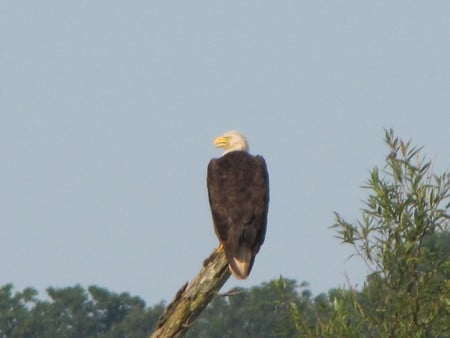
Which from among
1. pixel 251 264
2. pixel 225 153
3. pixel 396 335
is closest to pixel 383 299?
pixel 396 335

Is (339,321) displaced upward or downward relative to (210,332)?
downward

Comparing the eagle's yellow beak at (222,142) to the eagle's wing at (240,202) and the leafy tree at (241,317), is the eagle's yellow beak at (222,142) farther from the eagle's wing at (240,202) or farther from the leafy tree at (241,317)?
the leafy tree at (241,317)

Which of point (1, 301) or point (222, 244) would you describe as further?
point (1, 301)

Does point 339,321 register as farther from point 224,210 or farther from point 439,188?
point 224,210

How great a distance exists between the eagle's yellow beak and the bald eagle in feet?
2.91

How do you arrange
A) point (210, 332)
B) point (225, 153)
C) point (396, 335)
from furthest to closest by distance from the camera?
point (210, 332), point (225, 153), point (396, 335)

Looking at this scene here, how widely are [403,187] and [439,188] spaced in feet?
0.99

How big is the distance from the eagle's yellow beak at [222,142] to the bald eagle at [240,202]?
34.9 inches

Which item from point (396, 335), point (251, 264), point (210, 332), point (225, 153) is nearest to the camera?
point (396, 335)

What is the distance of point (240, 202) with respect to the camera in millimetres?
17312

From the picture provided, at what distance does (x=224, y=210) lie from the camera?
1730 centimetres

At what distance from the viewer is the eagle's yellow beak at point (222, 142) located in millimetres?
19203

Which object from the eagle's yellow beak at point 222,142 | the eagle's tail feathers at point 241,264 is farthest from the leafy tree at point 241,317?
the eagle's tail feathers at point 241,264

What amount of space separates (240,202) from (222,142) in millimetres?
2023
